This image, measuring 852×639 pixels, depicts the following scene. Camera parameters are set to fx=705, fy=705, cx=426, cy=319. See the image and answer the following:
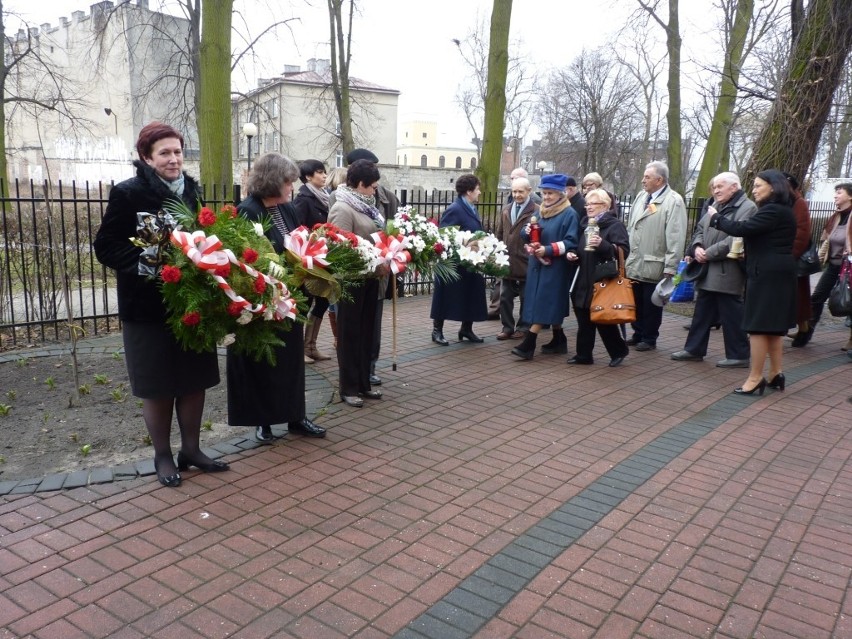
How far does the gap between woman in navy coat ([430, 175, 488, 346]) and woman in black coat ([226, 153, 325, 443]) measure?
3.36 meters

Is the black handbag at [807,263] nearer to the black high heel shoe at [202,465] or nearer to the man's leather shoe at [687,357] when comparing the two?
the man's leather shoe at [687,357]

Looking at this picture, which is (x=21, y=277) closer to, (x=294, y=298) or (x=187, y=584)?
(x=294, y=298)

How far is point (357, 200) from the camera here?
18.6 feet

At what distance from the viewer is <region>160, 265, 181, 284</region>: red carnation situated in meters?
3.49

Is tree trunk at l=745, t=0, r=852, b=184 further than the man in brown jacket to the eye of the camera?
Yes

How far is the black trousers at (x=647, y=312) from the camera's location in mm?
8094

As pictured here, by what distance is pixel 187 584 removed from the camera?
10.3ft

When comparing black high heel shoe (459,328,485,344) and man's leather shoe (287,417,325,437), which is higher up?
black high heel shoe (459,328,485,344)

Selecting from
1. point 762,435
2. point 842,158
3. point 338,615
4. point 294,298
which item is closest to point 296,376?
point 294,298

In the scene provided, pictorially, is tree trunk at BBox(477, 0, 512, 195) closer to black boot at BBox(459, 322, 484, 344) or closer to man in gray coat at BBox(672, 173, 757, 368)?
black boot at BBox(459, 322, 484, 344)

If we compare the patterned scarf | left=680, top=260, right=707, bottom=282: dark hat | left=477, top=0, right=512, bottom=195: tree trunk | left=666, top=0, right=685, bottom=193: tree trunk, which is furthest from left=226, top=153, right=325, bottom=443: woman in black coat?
left=666, top=0, right=685, bottom=193: tree trunk

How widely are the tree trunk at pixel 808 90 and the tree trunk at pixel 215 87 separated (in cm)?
816

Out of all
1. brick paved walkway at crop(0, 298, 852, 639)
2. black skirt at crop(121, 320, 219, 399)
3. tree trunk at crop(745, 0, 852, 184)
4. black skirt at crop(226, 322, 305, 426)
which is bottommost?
brick paved walkway at crop(0, 298, 852, 639)

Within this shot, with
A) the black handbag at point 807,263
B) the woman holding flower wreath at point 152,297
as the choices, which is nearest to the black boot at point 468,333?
the black handbag at point 807,263
